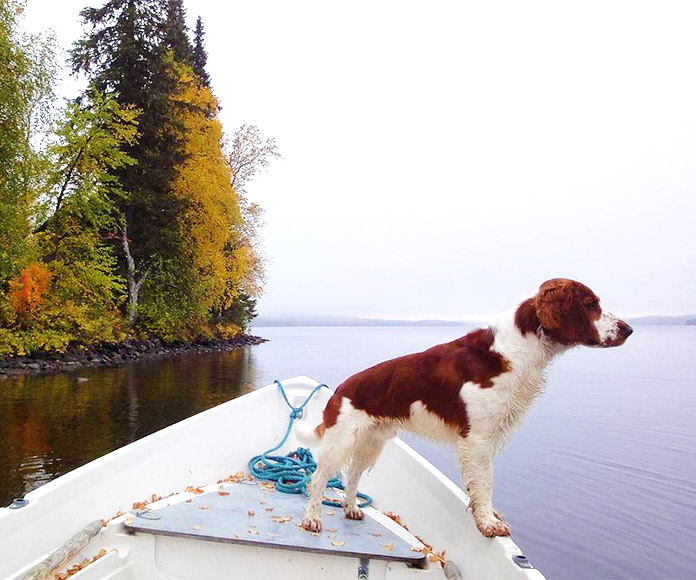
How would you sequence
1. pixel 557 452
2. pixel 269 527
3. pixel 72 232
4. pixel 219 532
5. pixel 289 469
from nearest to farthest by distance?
pixel 219 532 < pixel 269 527 < pixel 289 469 < pixel 557 452 < pixel 72 232

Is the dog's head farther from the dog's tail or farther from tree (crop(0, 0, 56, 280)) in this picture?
tree (crop(0, 0, 56, 280))

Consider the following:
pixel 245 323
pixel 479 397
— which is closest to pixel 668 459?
pixel 479 397

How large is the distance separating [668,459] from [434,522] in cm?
829

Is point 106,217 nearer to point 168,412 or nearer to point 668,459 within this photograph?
point 168,412

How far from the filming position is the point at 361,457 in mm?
3586

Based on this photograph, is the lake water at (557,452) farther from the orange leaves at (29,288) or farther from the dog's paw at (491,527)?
the orange leaves at (29,288)

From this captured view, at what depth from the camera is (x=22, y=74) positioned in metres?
15.3

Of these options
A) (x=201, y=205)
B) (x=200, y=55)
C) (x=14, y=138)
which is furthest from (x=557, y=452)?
(x=200, y=55)

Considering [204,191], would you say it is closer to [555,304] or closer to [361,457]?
[361,457]

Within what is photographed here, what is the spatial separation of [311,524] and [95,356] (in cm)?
1916

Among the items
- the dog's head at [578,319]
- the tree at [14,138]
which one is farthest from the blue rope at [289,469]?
the tree at [14,138]

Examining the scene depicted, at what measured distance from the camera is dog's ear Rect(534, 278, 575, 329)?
2.85 m

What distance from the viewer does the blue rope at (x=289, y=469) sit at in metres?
4.43

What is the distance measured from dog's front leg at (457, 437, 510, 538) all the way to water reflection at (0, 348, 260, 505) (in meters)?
5.67
